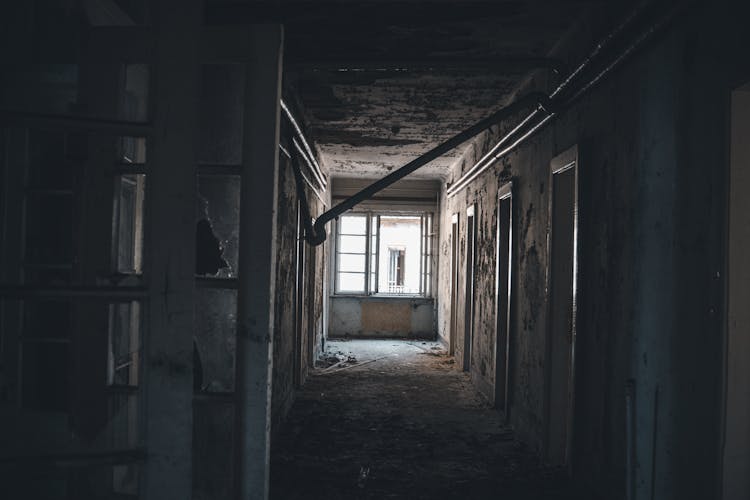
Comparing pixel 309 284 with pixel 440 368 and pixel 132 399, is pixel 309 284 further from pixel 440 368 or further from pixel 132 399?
pixel 132 399

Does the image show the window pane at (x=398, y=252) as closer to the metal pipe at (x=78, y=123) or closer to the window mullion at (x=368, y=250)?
the window mullion at (x=368, y=250)

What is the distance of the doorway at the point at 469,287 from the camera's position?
283 inches

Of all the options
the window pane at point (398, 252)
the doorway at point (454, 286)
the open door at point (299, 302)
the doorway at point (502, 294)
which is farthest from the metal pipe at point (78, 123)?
the window pane at point (398, 252)

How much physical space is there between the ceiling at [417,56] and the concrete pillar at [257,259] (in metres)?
1.66

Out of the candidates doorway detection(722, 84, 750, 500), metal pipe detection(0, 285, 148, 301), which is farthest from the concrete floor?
metal pipe detection(0, 285, 148, 301)

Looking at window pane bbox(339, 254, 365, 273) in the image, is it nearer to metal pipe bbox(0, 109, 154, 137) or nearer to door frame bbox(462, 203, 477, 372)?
door frame bbox(462, 203, 477, 372)

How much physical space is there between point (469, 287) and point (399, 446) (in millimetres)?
3220

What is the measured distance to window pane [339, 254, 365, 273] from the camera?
34.9 feet

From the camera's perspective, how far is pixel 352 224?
35.0 ft

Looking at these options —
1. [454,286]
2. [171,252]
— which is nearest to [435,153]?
[171,252]

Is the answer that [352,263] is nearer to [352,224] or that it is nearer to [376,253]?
[376,253]

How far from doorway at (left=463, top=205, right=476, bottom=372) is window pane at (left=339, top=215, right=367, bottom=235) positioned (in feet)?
11.1

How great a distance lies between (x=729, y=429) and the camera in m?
1.93

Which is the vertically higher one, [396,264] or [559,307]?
[396,264]
